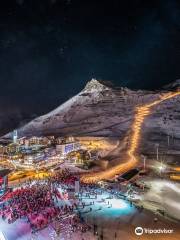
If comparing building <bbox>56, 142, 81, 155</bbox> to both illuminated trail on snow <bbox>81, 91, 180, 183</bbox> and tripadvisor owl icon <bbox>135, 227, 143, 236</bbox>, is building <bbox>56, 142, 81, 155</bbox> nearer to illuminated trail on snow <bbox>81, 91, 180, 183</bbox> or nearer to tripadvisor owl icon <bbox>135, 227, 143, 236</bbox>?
illuminated trail on snow <bbox>81, 91, 180, 183</bbox>

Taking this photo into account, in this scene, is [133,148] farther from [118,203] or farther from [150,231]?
[150,231]

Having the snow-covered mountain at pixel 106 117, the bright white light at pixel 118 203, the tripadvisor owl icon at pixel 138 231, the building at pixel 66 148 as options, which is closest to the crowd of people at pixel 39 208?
the bright white light at pixel 118 203

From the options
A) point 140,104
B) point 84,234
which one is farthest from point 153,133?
point 84,234

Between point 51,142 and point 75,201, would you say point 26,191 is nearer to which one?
point 75,201

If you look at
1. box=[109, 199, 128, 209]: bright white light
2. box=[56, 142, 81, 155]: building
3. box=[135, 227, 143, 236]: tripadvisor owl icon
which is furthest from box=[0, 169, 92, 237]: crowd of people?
box=[56, 142, 81, 155]: building

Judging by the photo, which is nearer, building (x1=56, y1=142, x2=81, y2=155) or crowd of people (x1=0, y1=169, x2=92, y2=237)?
crowd of people (x1=0, y1=169, x2=92, y2=237)

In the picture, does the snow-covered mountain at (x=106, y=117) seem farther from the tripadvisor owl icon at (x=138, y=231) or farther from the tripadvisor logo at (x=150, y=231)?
the tripadvisor owl icon at (x=138, y=231)
